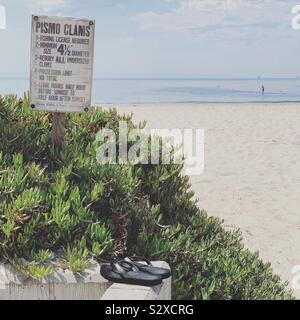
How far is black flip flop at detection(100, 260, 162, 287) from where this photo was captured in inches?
144

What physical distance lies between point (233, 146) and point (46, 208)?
16.6 meters

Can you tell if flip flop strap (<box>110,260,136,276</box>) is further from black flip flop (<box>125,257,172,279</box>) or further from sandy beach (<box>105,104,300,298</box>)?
sandy beach (<box>105,104,300,298</box>)

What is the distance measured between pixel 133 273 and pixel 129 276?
0.12ft

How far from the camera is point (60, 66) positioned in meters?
4.84

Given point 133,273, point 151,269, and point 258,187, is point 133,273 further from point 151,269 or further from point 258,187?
point 258,187

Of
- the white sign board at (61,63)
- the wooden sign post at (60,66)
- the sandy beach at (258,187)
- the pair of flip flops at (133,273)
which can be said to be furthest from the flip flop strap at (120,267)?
the sandy beach at (258,187)

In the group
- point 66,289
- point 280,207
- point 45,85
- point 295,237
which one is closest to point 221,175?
point 280,207

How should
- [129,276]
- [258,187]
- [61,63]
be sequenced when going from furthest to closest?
1. [258,187]
2. [61,63]
3. [129,276]

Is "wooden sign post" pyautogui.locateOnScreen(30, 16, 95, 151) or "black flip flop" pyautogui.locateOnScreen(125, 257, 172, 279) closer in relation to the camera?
"black flip flop" pyautogui.locateOnScreen(125, 257, 172, 279)

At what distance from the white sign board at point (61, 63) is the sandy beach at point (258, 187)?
12.1 ft

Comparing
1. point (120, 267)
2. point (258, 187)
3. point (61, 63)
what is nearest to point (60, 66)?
point (61, 63)

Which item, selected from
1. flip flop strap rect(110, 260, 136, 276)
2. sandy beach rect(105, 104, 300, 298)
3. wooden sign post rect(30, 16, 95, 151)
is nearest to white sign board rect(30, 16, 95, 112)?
wooden sign post rect(30, 16, 95, 151)

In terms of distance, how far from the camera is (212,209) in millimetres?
11164

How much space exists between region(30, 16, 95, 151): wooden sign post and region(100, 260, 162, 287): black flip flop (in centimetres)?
138
